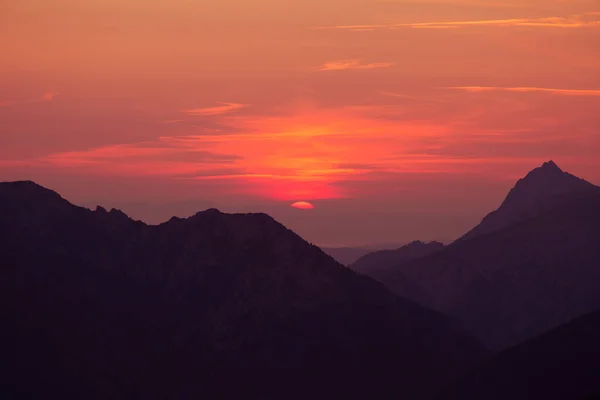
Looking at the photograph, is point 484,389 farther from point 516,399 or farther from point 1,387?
point 1,387

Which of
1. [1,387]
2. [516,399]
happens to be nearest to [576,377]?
[516,399]

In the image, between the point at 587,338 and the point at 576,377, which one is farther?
the point at 587,338

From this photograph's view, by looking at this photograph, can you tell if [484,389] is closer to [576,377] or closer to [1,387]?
[576,377]

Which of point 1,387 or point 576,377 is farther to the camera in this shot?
point 1,387

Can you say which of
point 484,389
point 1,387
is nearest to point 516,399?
point 484,389

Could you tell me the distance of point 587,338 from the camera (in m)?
199

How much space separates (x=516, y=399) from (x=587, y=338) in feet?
57.9

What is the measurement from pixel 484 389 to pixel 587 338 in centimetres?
1815

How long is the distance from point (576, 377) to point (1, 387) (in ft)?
289

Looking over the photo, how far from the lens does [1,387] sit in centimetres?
19950

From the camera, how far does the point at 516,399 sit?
622 ft

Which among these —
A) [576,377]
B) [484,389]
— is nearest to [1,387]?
[484,389]

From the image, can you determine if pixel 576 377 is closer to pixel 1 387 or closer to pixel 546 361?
pixel 546 361

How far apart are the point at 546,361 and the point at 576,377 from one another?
37.3 ft
